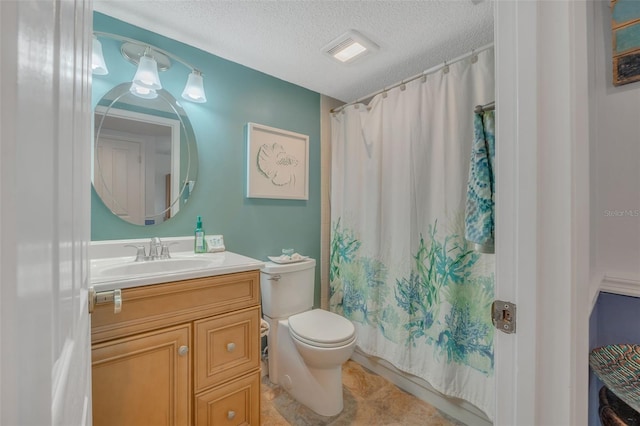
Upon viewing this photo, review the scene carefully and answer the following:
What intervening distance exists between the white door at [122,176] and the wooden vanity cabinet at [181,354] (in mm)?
635

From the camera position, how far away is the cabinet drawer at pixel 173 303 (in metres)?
0.98

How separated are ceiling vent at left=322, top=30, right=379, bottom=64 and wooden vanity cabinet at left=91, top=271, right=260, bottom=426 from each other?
1381mm

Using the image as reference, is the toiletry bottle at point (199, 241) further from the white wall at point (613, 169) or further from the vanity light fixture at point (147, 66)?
the white wall at point (613, 169)

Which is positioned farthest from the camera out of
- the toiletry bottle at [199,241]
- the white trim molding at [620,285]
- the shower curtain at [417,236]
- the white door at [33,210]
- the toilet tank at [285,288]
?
the toilet tank at [285,288]

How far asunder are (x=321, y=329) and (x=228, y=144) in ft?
4.38

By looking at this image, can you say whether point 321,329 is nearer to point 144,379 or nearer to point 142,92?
point 144,379

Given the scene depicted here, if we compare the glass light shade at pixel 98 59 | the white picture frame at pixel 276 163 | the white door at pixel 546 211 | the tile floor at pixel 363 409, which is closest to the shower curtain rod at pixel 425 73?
the white picture frame at pixel 276 163

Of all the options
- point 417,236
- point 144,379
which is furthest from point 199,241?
point 417,236

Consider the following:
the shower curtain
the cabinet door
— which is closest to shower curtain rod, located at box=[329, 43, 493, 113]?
the shower curtain

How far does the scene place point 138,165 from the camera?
1.52 metres

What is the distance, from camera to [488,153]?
1009 mm

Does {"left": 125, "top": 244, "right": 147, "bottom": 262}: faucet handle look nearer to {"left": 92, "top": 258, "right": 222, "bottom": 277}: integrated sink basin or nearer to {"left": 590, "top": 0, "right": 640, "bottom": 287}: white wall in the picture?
{"left": 92, "top": 258, "right": 222, "bottom": 277}: integrated sink basin

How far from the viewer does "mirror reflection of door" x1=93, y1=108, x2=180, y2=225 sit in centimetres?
141

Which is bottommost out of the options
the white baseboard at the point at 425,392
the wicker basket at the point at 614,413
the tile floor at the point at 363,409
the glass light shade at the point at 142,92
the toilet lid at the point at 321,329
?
the tile floor at the point at 363,409
